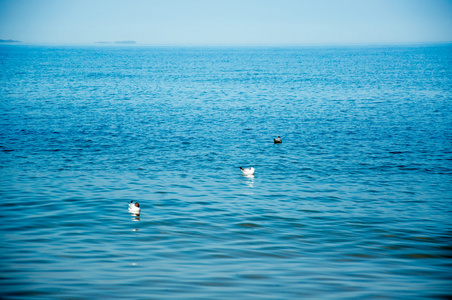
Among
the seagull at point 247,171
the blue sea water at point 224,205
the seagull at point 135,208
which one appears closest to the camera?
the blue sea water at point 224,205

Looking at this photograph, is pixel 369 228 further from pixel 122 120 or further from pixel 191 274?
pixel 122 120

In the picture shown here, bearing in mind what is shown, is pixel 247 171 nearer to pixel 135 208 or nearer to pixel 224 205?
pixel 224 205

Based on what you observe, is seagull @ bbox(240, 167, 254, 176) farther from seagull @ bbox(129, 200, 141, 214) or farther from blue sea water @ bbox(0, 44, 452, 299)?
seagull @ bbox(129, 200, 141, 214)

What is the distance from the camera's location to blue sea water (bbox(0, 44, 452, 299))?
12031 mm

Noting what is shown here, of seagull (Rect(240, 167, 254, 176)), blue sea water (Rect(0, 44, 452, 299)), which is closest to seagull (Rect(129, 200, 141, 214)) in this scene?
Answer: blue sea water (Rect(0, 44, 452, 299))

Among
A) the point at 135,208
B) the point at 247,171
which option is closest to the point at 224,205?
the point at 135,208

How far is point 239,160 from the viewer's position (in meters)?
26.3

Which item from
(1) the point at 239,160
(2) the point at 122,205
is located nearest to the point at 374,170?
(1) the point at 239,160

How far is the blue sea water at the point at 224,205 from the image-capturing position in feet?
39.5

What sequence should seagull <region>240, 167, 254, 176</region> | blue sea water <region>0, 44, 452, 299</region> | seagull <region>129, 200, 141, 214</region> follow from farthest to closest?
1. seagull <region>240, 167, 254, 176</region>
2. seagull <region>129, 200, 141, 214</region>
3. blue sea water <region>0, 44, 452, 299</region>

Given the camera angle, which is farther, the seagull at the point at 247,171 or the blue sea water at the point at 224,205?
the seagull at the point at 247,171

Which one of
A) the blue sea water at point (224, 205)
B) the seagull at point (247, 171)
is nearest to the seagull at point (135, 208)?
the blue sea water at point (224, 205)

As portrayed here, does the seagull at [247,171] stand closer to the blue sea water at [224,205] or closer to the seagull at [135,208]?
the blue sea water at [224,205]

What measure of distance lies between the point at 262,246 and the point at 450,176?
1359 centimetres
